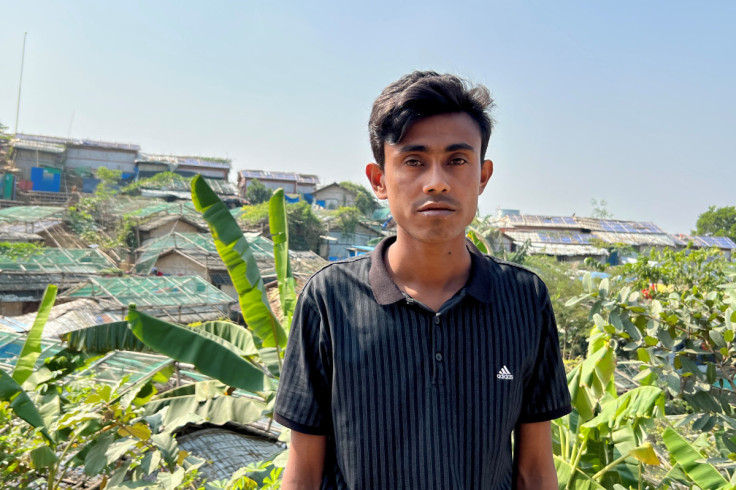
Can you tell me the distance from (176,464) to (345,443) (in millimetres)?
1665

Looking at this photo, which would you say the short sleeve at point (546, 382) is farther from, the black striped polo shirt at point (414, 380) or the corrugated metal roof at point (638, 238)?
the corrugated metal roof at point (638, 238)

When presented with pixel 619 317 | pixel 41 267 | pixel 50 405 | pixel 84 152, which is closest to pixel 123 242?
pixel 41 267

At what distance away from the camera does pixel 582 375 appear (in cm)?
224

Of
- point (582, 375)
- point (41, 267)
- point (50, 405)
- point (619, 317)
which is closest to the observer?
point (582, 375)

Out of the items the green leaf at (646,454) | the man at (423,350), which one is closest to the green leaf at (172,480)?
the man at (423,350)

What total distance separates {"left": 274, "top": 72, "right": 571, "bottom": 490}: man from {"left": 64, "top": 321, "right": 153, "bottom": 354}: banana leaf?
8.26 feet

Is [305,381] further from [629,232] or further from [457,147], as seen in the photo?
[629,232]

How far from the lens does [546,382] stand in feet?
4.12

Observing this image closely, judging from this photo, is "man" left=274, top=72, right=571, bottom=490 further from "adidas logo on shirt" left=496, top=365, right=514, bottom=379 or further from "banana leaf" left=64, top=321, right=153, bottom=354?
"banana leaf" left=64, top=321, right=153, bottom=354

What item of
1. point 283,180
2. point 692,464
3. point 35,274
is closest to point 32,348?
point 692,464

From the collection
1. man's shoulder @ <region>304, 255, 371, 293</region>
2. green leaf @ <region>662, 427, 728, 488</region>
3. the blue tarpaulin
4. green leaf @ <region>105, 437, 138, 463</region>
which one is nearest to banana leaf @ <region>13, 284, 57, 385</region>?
green leaf @ <region>105, 437, 138, 463</region>

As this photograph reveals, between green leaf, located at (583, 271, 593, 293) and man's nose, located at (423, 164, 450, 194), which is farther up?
man's nose, located at (423, 164, 450, 194)

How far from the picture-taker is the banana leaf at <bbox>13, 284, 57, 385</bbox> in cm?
319

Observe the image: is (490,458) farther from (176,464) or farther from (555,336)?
(176,464)
